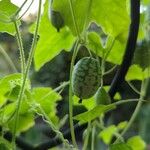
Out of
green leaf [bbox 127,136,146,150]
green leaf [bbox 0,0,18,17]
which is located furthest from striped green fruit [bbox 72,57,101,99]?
green leaf [bbox 127,136,146,150]

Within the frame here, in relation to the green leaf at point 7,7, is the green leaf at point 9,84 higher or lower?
lower

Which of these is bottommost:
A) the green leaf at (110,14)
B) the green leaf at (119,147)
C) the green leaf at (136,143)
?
the green leaf at (136,143)

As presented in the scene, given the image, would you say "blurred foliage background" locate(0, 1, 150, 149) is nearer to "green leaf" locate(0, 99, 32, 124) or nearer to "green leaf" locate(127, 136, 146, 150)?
"green leaf" locate(127, 136, 146, 150)

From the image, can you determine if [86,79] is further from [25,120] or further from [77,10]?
[25,120]

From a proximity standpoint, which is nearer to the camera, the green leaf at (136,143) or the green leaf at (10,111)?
the green leaf at (10,111)

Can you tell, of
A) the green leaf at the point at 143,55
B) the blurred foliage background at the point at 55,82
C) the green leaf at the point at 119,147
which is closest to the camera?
the green leaf at the point at 119,147

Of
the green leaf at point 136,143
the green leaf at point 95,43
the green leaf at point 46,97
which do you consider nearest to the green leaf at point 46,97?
the green leaf at point 46,97

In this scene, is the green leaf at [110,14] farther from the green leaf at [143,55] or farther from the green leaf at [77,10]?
the green leaf at [143,55]

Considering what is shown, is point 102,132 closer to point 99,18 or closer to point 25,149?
point 25,149
